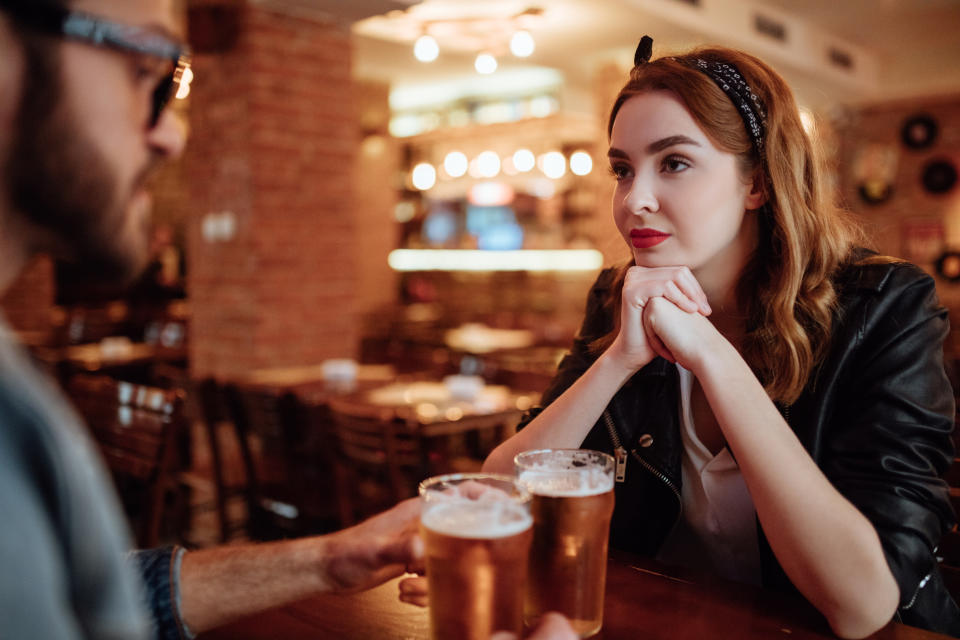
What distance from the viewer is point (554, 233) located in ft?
33.3

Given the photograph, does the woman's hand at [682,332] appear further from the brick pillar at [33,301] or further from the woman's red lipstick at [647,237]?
the brick pillar at [33,301]

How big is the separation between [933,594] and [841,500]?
0.39 metres

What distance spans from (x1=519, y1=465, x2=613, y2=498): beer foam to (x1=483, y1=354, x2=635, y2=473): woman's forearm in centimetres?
47

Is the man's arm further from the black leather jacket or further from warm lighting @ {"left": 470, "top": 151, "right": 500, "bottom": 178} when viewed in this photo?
warm lighting @ {"left": 470, "top": 151, "right": 500, "bottom": 178}

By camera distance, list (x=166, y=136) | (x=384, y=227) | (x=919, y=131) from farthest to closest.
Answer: (x=384, y=227)
(x=919, y=131)
(x=166, y=136)

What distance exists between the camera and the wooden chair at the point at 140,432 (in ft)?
6.49

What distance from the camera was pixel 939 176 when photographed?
810cm

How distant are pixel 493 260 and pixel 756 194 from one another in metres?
9.20

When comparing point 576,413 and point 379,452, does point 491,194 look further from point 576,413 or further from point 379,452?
point 576,413

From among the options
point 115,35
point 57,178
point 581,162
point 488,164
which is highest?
point 488,164

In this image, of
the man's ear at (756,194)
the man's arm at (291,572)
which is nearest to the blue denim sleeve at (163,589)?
the man's arm at (291,572)

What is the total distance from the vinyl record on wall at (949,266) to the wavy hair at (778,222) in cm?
773

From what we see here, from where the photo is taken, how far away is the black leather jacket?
3.82ft

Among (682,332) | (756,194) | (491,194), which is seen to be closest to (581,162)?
(491,194)
